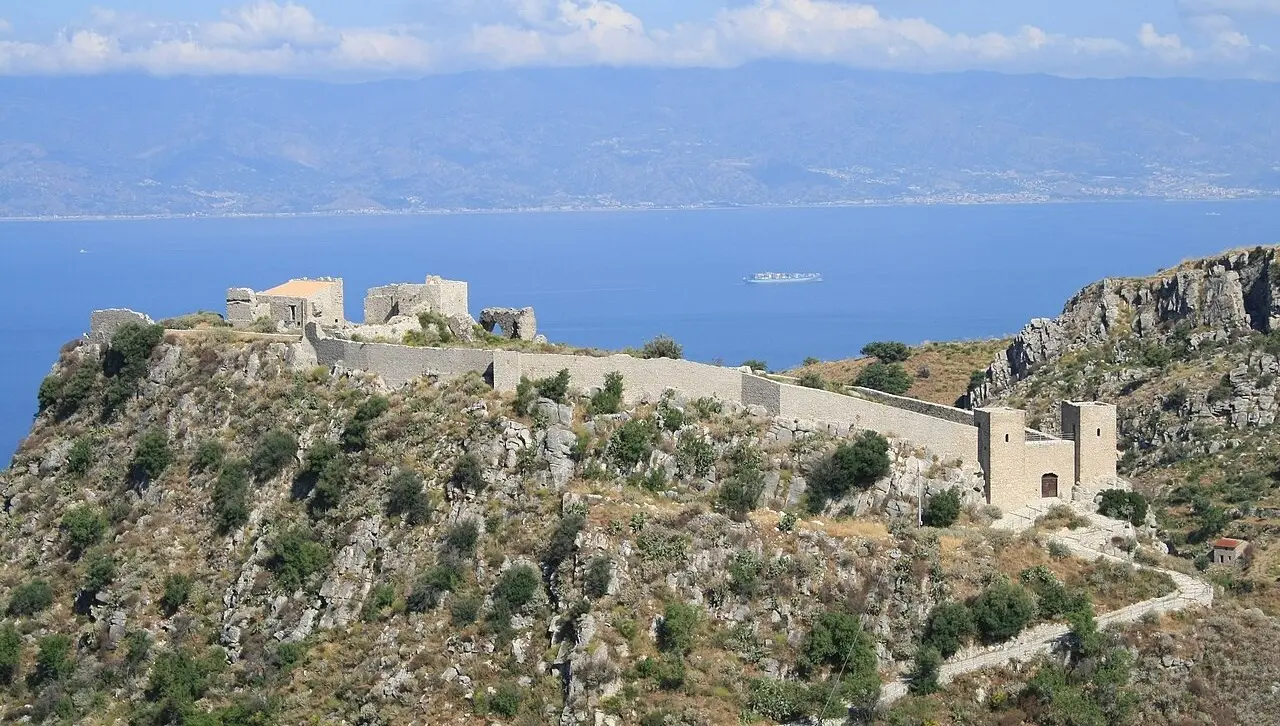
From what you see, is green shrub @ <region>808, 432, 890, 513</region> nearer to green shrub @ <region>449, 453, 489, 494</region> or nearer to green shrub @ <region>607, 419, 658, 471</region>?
green shrub @ <region>607, 419, 658, 471</region>

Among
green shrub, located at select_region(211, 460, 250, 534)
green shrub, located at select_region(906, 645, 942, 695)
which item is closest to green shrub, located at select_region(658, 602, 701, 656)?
green shrub, located at select_region(906, 645, 942, 695)

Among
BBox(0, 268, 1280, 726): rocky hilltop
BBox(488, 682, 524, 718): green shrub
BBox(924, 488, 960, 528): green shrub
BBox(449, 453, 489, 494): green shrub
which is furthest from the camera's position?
BBox(449, 453, 489, 494): green shrub

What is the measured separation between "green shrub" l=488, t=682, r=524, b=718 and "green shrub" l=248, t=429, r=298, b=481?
1002cm

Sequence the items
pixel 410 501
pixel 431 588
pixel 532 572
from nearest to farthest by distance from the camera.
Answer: pixel 532 572 < pixel 431 588 < pixel 410 501

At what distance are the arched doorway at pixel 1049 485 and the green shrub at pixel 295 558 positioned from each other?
1663 centimetres

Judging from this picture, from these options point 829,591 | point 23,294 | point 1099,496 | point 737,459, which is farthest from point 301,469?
point 23,294

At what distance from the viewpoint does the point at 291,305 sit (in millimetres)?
48688

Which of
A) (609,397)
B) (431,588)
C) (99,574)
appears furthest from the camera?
(609,397)

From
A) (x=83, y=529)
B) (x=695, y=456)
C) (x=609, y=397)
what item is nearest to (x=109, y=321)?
(x=83, y=529)

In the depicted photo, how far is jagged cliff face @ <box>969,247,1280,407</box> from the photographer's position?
62.4 meters

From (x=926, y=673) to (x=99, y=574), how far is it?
19.4 m

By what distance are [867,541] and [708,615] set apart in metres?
3.90

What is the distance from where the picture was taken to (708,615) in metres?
36.1

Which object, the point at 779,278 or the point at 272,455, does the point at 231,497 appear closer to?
the point at 272,455
